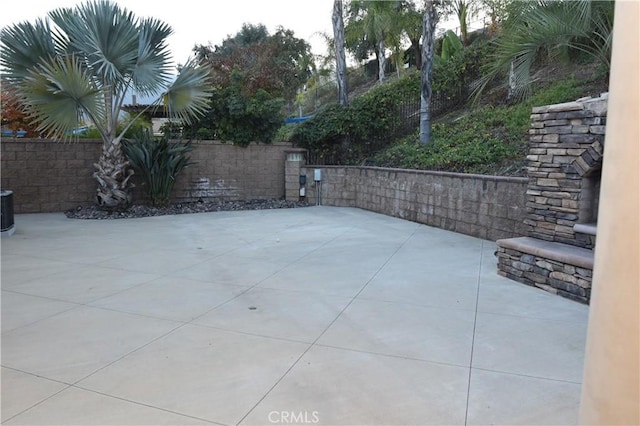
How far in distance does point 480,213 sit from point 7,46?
9.26 meters

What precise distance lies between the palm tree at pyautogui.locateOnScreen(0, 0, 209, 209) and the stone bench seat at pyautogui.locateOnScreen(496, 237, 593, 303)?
24.6 feet

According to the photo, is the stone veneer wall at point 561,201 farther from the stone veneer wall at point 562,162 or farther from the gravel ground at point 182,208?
the gravel ground at point 182,208

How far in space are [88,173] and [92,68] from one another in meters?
2.65

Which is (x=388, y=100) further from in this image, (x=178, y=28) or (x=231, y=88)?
(x=178, y=28)

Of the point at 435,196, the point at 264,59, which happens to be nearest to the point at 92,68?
the point at 435,196

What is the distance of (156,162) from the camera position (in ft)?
35.3

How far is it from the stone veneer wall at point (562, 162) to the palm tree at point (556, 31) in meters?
2.00

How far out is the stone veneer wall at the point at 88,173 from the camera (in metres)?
10.3

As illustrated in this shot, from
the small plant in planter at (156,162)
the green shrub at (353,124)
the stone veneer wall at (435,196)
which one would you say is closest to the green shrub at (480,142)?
the stone veneer wall at (435,196)

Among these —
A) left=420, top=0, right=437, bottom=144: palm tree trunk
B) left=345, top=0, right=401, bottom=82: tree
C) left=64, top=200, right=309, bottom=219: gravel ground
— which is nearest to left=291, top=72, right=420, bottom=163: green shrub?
left=420, top=0, right=437, bottom=144: palm tree trunk

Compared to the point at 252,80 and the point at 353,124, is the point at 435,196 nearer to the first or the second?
the point at 353,124

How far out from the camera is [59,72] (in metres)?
8.40

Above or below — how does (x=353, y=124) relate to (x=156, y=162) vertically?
above

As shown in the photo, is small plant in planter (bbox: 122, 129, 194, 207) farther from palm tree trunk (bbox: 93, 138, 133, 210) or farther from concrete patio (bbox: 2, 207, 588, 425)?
concrete patio (bbox: 2, 207, 588, 425)
